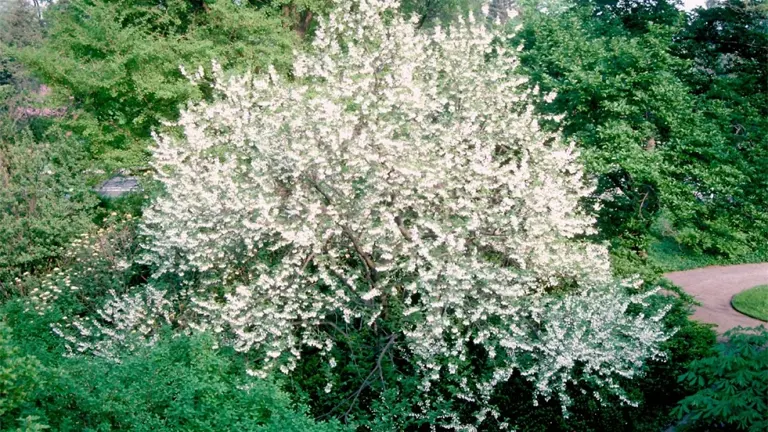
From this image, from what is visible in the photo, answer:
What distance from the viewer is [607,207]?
15312 millimetres

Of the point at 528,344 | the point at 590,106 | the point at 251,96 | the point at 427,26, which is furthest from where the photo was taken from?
the point at 427,26

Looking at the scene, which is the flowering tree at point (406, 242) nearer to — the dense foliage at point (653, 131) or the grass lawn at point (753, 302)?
the dense foliage at point (653, 131)

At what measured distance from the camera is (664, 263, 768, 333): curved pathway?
1463cm

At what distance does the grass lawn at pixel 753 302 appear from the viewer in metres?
14.9

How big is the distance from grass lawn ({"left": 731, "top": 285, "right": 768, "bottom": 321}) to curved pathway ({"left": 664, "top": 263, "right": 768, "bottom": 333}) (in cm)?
17

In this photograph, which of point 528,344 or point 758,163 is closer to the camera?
point 528,344

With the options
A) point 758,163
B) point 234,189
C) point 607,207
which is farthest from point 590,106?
point 234,189

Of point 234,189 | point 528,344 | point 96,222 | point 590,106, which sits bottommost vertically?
point 96,222

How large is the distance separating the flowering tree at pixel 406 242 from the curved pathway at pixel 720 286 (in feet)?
18.6

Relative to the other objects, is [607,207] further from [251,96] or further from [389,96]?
[251,96]

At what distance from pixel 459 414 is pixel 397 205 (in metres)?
3.50

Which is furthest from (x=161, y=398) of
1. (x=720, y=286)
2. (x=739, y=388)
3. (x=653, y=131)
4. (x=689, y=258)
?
(x=689, y=258)

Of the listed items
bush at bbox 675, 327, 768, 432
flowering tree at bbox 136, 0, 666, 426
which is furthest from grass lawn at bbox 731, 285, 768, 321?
bush at bbox 675, 327, 768, 432

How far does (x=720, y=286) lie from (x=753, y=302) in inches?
91.0
